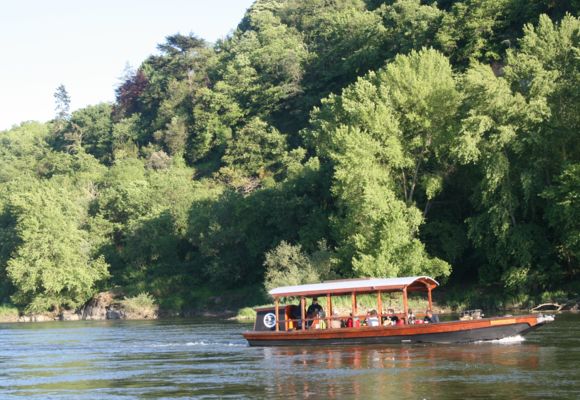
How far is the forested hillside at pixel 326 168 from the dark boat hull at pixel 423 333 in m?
19.6

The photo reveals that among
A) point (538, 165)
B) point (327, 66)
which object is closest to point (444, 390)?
point (538, 165)

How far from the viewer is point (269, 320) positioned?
45719mm

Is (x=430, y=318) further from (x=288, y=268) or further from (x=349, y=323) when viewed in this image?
(x=288, y=268)

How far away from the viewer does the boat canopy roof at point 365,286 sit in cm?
4091

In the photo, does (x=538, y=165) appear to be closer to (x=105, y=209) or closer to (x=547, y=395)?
(x=547, y=395)

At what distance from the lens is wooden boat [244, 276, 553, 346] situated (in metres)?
39.2

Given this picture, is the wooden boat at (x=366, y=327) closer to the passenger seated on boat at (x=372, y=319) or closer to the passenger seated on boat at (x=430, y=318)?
the passenger seated on boat at (x=372, y=319)

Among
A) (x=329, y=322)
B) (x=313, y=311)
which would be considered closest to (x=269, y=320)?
(x=313, y=311)

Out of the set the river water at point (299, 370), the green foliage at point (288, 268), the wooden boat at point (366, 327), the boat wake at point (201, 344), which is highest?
the green foliage at point (288, 268)

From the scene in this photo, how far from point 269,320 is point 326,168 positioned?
36724 mm

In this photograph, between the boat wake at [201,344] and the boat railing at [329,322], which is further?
the boat wake at [201,344]

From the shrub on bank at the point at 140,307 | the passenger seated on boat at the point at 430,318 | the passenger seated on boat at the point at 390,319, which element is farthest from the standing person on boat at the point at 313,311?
the shrub on bank at the point at 140,307

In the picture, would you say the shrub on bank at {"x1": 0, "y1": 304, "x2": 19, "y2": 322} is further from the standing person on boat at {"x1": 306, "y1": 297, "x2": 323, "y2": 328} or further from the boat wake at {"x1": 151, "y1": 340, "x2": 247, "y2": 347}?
the standing person on boat at {"x1": 306, "y1": 297, "x2": 323, "y2": 328}

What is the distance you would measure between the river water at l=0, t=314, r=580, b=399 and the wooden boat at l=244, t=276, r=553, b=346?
0.61 meters
